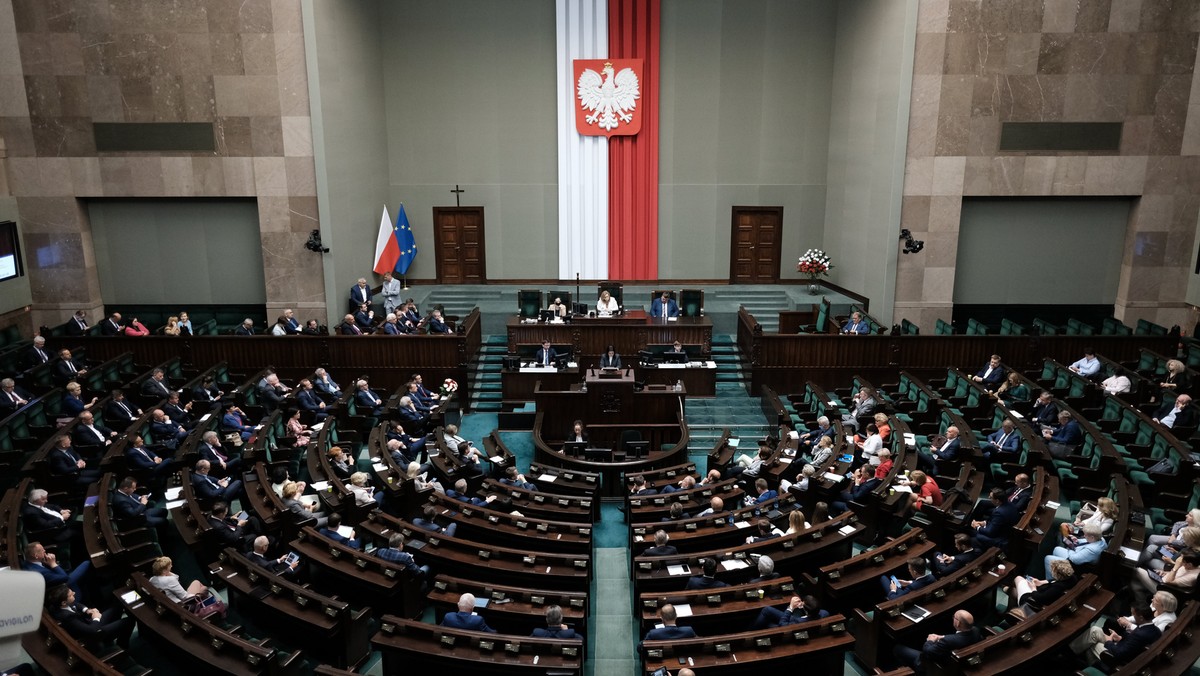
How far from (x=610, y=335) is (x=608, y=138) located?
699cm

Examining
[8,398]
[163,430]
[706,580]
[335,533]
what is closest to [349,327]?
[163,430]

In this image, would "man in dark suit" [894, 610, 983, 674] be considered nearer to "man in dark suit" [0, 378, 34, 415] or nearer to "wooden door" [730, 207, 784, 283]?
"man in dark suit" [0, 378, 34, 415]

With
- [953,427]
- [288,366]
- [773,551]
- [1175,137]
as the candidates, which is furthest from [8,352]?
[1175,137]

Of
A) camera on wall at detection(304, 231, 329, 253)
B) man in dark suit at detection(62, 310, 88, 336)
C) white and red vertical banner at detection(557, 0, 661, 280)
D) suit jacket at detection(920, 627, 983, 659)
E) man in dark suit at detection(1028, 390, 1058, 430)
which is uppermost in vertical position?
white and red vertical banner at detection(557, 0, 661, 280)

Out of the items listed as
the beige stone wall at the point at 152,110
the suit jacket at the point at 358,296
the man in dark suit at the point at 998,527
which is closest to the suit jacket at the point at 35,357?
the beige stone wall at the point at 152,110

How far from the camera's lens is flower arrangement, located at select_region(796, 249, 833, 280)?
776 inches

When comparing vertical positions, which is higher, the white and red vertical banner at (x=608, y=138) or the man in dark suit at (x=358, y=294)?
the white and red vertical banner at (x=608, y=138)

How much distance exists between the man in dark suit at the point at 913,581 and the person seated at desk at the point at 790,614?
91cm

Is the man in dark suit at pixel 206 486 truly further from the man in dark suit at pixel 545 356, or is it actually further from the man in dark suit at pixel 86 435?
the man in dark suit at pixel 545 356

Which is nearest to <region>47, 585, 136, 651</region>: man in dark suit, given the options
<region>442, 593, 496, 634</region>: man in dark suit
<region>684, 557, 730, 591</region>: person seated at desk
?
<region>442, 593, 496, 634</region>: man in dark suit

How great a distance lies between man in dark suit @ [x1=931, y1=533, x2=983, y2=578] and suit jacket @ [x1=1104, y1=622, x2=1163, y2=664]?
5.30 ft

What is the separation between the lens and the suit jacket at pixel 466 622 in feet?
22.9

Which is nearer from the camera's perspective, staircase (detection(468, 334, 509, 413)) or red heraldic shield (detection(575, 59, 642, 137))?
staircase (detection(468, 334, 509, 413))

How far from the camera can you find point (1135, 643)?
644cm
